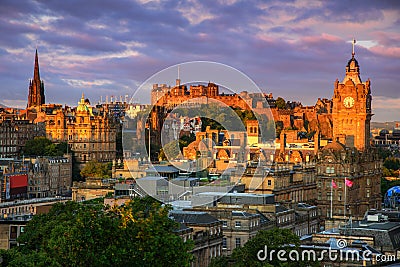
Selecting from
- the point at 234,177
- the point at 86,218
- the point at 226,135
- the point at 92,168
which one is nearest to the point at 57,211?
the point at 86,218

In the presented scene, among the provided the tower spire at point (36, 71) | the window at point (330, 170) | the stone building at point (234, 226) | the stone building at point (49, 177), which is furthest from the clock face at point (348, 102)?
the tower spire at point (36, 71)

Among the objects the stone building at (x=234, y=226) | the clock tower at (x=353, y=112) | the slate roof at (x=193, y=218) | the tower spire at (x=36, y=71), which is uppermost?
the tower spire at (x=36, y=71)

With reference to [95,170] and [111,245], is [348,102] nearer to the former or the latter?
[95,170]

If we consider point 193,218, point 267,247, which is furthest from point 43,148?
point 267,247

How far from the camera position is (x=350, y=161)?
101188mm

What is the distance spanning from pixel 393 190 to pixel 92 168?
41.4m

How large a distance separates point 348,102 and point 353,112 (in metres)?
1.56

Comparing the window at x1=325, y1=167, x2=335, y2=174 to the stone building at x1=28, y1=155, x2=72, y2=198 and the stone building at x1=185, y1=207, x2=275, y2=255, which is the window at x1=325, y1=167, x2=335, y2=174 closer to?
the stone building at x1=185, y1=207, x2=275, y2=255

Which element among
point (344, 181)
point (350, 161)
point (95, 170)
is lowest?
point (344, 181)

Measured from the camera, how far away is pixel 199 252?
6053cm

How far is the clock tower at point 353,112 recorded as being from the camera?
394ft

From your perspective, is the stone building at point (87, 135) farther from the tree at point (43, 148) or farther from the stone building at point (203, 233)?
the stone building at point (203, 233)

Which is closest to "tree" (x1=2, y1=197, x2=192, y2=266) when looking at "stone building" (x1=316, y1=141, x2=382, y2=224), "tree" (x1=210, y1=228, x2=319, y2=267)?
"tree" (x1=210, y1=228, x2=319, y2=267)

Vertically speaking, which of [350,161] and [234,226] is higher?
[350,161]
